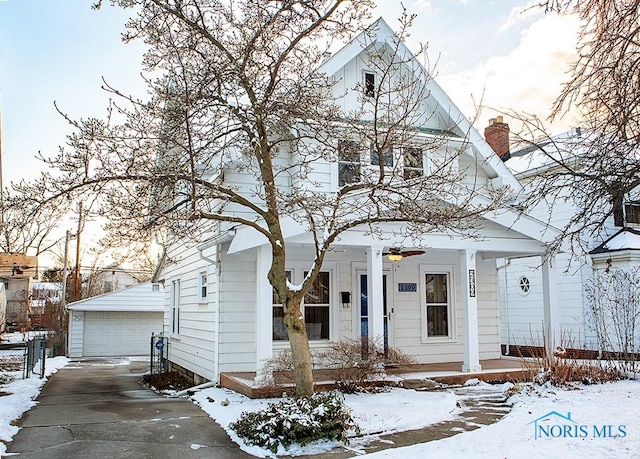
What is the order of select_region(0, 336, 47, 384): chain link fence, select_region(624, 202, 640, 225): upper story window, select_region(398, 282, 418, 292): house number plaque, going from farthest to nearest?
select_region(624, 202, 640, 225): upper story window < select_region(0, 336, 47, 384): chain link fence < select_region(398, 282, 418, 292): house number plaque

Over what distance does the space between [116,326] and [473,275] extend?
64.5ft

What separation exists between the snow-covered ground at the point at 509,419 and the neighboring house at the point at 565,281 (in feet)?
14.8

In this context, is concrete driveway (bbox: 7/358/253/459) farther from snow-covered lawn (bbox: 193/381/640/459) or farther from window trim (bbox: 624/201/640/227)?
window trim (bbox: 624/201/640/227)

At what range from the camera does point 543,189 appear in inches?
223

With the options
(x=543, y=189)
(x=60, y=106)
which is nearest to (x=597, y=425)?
(x=543, y=189)

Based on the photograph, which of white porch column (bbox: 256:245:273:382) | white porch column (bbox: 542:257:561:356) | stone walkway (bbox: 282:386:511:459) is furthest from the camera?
white porch column (bbox: 542:257:561:356)

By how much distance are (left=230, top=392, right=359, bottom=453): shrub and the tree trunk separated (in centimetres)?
34

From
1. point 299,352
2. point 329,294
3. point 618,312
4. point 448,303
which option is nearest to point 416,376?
point 329,294

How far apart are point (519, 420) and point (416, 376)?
11.6ft

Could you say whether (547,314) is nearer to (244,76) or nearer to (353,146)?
(353,146)

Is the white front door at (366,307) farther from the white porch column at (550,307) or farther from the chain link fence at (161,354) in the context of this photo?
the chain link fence at (161,354)

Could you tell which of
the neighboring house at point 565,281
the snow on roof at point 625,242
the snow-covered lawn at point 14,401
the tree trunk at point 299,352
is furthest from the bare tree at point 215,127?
the snow on roof at point 625,242

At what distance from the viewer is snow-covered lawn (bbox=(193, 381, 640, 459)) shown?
608cm

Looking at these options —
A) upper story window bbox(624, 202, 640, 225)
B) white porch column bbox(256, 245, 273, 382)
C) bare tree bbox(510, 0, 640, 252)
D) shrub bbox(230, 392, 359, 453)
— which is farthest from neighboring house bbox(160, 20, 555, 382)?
upper story window bbox(624, 202, 640, 225)
